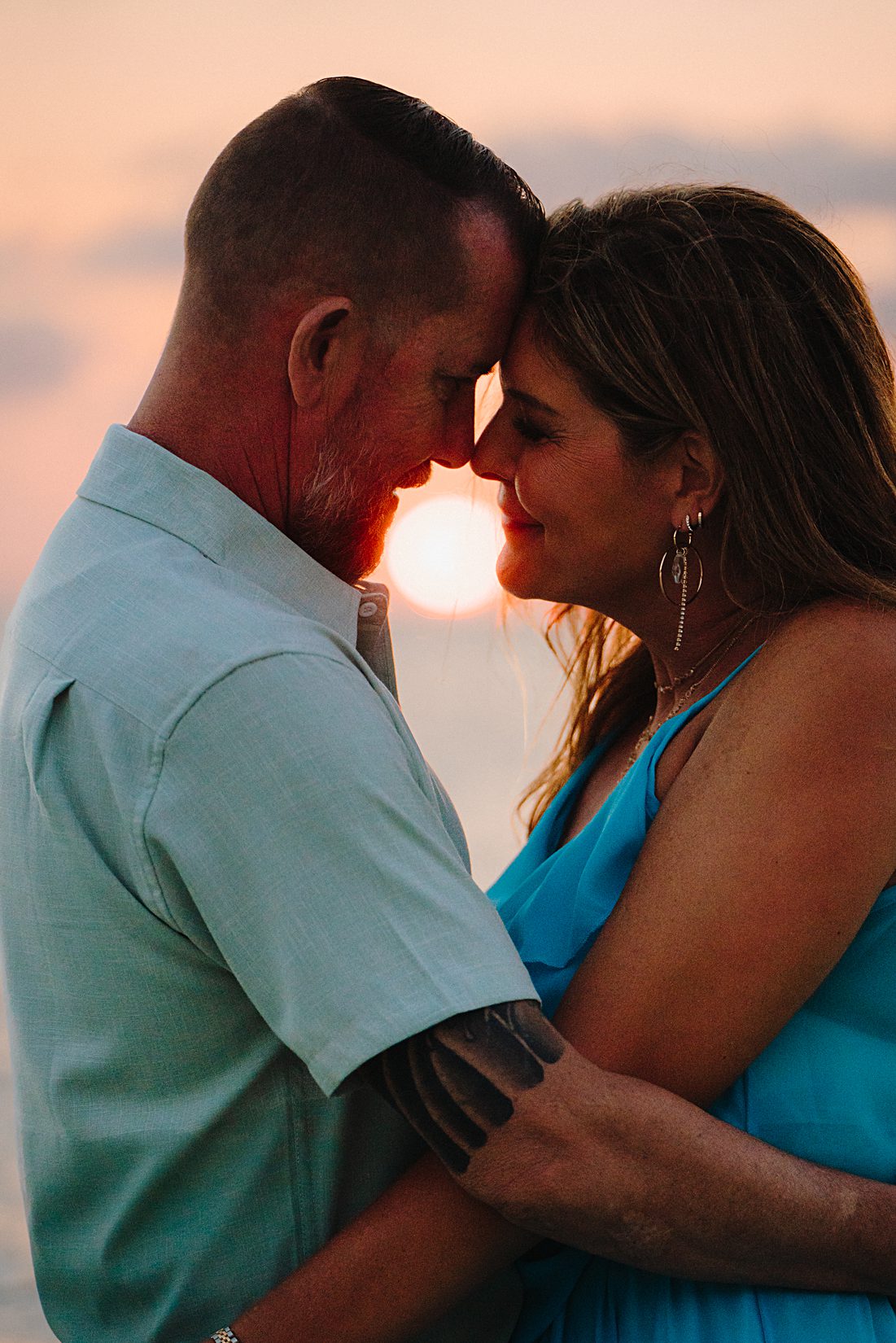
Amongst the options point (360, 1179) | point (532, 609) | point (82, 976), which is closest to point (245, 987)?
point (82, 976)

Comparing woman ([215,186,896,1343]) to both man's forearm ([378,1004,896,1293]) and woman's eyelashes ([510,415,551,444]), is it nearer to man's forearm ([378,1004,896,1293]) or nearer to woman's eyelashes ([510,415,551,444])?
woman's eyelashes ([510,415,551,444])

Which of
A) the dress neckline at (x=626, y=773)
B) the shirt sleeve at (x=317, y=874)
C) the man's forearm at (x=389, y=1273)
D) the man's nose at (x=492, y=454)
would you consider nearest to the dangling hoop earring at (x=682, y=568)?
the dress neckline at (x=626, y=773)

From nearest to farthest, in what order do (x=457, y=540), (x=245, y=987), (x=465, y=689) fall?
(x=245, y=987) < (x=457, y=540) < (x=465, y=689)

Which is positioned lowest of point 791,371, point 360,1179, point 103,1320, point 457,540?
point 103,1320

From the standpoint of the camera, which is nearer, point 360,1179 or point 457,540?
point 360,1179

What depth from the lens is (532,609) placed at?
2.75m

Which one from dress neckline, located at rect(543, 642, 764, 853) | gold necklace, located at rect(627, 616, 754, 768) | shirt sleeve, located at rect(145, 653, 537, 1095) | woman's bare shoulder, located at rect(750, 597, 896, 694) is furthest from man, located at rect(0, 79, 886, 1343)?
gold necklace, located at rect(627, 616, 754, 768)

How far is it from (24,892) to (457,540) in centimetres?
116

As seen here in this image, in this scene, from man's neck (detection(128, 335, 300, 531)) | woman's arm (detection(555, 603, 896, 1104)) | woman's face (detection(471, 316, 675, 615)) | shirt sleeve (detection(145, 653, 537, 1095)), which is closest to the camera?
shirt sleeve (detection(145, 653, 537, 1095))

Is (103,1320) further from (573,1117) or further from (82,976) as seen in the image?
(573,1117)

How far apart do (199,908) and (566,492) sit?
3.16 feet

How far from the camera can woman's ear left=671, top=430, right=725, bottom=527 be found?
192 centimetres

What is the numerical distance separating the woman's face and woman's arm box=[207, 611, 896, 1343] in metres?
0.37

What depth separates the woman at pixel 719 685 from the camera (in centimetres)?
154
